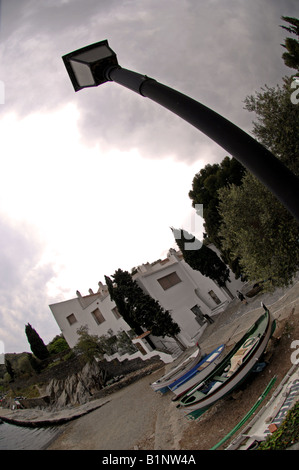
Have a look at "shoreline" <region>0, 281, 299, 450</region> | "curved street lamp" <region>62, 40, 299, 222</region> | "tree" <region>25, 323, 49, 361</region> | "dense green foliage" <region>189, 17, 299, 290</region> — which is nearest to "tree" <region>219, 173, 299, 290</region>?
"dense green foliage" <region>189, 17, 299, 290</region>

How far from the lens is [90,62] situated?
9.20 ft

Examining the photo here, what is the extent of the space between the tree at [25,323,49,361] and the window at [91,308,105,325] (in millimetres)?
17772

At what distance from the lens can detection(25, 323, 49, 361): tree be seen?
40.3 meters

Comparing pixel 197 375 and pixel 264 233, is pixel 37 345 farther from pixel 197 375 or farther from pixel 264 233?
pixel 264 233

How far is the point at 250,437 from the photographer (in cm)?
580

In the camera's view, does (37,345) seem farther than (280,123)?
Yes

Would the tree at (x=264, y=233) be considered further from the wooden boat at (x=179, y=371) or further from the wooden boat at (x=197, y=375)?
the wooden boat at (x=179, y=371)

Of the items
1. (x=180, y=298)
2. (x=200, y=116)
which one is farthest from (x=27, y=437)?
(x=200, y=116)

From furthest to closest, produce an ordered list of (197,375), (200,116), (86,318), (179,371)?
(86,318)
(179,371)
(197,375)
(200,116)

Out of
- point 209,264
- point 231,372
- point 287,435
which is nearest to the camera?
point 287,435

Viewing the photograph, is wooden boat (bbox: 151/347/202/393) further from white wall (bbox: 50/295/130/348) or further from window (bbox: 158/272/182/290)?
white wall (bbox: 50/295/130/348)

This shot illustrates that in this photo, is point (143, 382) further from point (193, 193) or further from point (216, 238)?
point (193, 193)

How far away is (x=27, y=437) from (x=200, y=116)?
31511 millimetres

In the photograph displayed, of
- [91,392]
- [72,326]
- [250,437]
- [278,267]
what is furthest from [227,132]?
[72,326]
